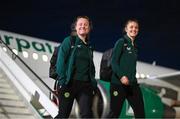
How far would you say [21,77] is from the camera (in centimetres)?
724

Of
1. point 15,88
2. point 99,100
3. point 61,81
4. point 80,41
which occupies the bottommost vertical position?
point 99,100

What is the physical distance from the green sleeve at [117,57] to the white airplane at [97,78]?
1314 mm

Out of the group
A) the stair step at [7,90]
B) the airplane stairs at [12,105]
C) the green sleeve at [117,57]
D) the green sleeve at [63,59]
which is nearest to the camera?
the green sleeve at [63,59]

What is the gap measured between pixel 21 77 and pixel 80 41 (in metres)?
2.37

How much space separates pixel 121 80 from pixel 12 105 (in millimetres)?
2028

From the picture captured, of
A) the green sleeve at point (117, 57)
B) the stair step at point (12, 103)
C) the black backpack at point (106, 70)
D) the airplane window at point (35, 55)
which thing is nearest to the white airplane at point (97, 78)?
the airplane window at point (35, 55)

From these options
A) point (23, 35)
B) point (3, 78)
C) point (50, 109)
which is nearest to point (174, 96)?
point (23, 35)

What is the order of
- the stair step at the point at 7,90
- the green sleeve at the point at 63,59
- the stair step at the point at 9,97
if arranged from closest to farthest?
1. the green sleeve at the point at 63,59
2. the stair step at the point at 9,97
3. the stair step at the point at 7,90

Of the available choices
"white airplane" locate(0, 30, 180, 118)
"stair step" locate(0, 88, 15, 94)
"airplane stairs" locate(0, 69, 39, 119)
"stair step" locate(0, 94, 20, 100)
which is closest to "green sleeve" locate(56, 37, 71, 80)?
"white airplane" locate(0, 30, 180, 118)

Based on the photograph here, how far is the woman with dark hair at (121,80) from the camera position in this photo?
5.30m

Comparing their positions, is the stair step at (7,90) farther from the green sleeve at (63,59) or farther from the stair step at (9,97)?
the green sleeve at (63,59)

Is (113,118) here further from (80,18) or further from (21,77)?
(21,77)

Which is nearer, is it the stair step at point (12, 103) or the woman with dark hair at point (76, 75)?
the woman with dark hair at point (76, 75)

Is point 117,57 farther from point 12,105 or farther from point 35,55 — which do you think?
point 35,55
